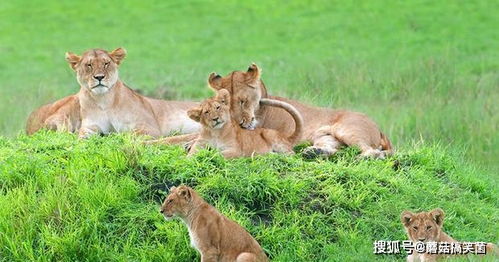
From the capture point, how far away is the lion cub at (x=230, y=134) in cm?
923

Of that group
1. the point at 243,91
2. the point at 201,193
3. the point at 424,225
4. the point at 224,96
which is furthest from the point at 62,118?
the point at 424,225

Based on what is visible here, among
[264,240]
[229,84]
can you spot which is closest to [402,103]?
[229,84]

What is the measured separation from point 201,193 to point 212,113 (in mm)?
611

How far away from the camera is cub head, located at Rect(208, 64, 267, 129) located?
9812 millimetres

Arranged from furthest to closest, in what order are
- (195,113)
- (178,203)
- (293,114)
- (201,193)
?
1. (293,114)
2. (195,113)
3. (201,193)
4. (178,203)

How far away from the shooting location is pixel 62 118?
11.3 m

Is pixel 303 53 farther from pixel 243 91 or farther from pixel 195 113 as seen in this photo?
pixel 195 113

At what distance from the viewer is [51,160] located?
9.42 metres

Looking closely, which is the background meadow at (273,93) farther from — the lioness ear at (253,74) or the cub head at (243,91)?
the lioness ear at (253,74)

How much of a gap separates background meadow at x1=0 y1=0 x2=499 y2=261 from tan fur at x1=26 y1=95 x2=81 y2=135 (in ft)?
0.91

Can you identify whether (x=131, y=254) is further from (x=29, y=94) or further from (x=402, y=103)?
(x=29, y=94)

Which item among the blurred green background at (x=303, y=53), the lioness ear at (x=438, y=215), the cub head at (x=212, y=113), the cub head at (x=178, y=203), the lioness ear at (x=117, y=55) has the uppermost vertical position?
the lioness ear at (x=117, y=55)

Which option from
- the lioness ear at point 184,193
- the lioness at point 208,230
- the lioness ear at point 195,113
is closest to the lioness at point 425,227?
the lioness at point 208,230

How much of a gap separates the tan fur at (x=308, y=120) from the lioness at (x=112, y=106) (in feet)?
3.14
